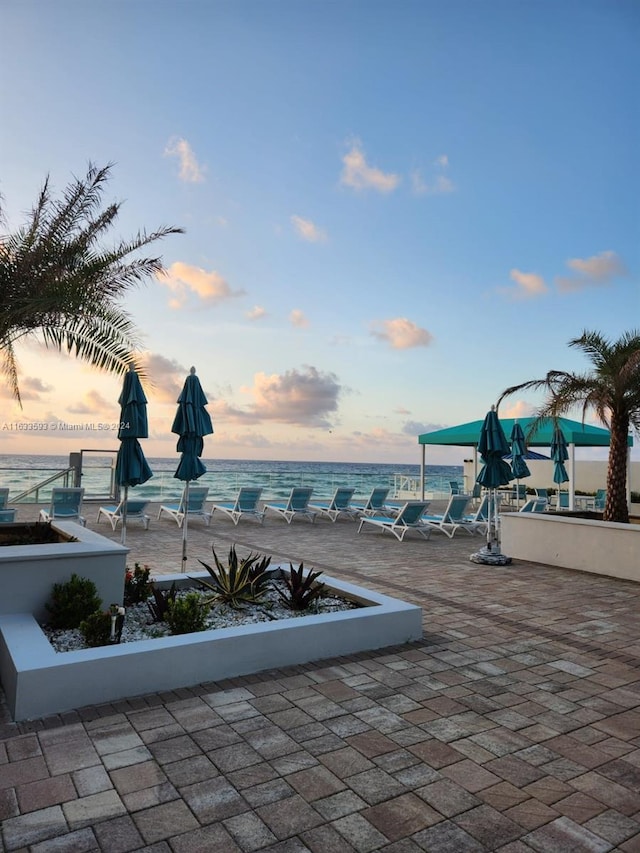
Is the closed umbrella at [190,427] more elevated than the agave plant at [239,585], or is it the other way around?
the closed umbrella at [190,427]

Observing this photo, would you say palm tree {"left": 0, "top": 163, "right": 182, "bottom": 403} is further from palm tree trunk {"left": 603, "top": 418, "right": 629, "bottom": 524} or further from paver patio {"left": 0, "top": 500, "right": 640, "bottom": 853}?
palm tree trunk {"left": 603, "top": 418, "right": 629, "bottom": 524}

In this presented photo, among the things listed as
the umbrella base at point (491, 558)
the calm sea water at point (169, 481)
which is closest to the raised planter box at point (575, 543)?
the umbrella base at point (491, 558)

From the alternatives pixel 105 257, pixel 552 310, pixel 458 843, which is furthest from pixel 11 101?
pixel 552 310

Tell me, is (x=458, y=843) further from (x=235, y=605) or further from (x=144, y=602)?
(x=144, y=602)

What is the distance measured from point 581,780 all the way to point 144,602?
353 centimetres

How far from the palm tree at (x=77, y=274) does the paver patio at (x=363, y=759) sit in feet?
14.1

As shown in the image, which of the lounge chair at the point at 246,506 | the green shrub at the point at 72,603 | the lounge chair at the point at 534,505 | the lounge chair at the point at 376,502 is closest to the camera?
the green shrub at the point at 72,603

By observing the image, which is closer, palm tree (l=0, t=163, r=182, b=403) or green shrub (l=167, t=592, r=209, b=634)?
green shrub (l=167, t=592, r=209, b=634)

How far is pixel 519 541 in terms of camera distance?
28.8ft

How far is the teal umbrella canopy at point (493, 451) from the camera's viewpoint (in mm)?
8695

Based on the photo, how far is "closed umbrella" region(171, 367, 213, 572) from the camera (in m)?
6.76

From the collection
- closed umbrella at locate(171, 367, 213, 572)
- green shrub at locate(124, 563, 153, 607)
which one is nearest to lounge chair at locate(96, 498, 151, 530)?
closed umbrella at locate(171, 367, 213, 572)

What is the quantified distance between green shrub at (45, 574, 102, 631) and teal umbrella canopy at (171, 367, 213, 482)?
2.83 m

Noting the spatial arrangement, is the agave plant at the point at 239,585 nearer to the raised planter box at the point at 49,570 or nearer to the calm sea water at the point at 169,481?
the raised planter box at the point at 49,570
